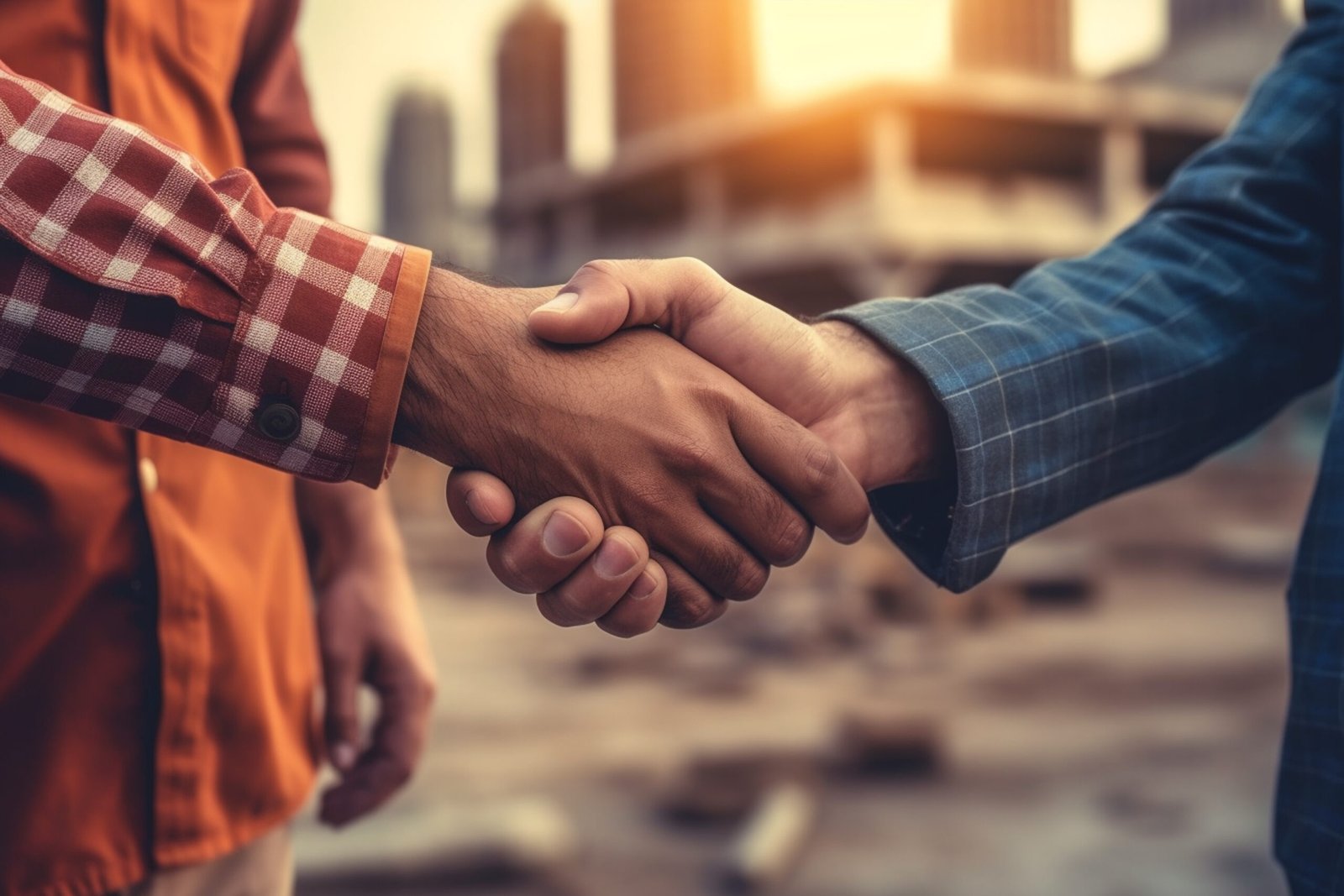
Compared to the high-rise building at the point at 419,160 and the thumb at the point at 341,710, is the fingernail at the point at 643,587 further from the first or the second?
the high-rise building at the point at 419,160

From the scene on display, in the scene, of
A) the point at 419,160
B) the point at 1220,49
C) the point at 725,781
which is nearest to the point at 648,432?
the point at 725,781

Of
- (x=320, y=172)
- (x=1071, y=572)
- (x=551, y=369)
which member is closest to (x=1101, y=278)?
(x=551, y=369)

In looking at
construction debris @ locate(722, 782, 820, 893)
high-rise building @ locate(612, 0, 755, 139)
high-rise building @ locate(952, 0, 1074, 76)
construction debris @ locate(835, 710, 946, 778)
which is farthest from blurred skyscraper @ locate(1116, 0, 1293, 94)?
construction debris @ locate(722, 782, 820, 893)

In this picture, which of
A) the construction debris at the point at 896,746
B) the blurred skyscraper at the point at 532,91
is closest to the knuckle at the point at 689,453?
the construction debris at the point at 896,746

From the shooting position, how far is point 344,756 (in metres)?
1.98

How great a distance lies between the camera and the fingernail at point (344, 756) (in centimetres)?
197

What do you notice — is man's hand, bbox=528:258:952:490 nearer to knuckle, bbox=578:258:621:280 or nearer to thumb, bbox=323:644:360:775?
knuckle, bbox=578:258:621:280

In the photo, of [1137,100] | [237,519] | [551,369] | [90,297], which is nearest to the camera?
[90,297]

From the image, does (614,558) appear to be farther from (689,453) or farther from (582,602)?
(689,453)

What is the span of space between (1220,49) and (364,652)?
2295 inches

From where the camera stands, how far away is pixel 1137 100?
2236 centimetres

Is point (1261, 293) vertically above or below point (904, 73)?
above

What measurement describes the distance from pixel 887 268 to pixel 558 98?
57771mm

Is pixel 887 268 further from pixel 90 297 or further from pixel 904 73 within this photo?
pixel 90 297
